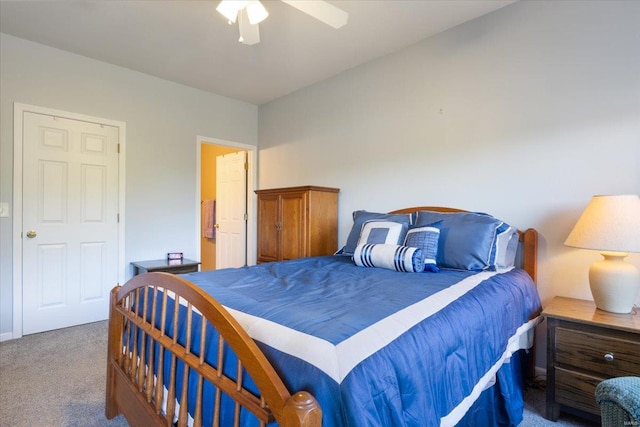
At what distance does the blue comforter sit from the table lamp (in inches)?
14.4

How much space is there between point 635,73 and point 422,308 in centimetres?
200

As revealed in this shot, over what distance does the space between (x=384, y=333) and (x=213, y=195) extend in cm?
512

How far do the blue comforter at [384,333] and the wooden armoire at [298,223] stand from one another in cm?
130

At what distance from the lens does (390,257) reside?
211 centimetres

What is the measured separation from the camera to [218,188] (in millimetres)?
5141

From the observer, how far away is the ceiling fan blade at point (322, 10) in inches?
69.9

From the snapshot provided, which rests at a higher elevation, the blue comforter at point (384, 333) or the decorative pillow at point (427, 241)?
the decorative pillow at point (427, 241)

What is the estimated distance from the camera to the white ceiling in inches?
93.7

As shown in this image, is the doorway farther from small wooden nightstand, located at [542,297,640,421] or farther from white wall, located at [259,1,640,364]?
small wooden nightstand, located at [542,297,640,421]

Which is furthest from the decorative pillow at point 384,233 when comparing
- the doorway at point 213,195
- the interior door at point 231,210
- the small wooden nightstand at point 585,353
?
the interior door at point 231,210

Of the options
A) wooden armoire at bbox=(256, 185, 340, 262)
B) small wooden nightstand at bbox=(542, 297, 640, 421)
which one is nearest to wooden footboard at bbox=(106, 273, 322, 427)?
small wooden nightstand at bbox=(542, 297, 640, 421)

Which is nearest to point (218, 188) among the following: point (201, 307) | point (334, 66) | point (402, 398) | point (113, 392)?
point (334, 66)

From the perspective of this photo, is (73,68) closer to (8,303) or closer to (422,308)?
(8,303)

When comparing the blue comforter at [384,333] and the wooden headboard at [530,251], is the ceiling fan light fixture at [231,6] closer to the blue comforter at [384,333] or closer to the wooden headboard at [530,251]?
the blue comforter at [384,333]
